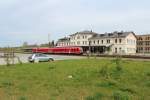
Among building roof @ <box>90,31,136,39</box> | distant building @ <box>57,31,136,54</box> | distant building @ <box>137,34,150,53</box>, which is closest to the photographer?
distant building @ <box>57,31,136,54</box>

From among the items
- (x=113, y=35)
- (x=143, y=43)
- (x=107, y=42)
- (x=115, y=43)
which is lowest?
(x=115, y=43)

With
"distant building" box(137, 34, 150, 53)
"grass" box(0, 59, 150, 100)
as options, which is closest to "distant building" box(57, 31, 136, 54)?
"distant building" box(137, 34, 150, 53)

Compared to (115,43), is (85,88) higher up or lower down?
lower down

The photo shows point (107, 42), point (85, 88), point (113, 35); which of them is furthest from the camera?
point (107, 42)

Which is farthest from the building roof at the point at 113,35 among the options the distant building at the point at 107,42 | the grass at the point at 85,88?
the grass at the point at 85,88

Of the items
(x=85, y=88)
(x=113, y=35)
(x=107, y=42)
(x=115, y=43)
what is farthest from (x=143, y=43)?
(x=85, y=88)

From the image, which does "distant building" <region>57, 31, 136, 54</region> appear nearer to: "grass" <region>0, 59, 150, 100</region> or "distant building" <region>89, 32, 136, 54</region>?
"distant building" <region>89, 32, 136, 54</region>

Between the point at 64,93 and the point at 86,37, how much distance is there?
288ft

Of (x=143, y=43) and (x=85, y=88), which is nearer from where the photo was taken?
(x=85, y=88)

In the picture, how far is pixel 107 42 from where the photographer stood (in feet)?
290

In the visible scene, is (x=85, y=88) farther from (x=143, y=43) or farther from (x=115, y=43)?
(x=143, y=43)

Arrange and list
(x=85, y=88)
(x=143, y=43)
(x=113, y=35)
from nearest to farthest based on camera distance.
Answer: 1. (x=85, y=88)
2. (x=113, y=35)
3. (x=143, y=43)

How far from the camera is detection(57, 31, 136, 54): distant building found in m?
83.6

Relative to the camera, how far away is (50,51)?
8394cm
